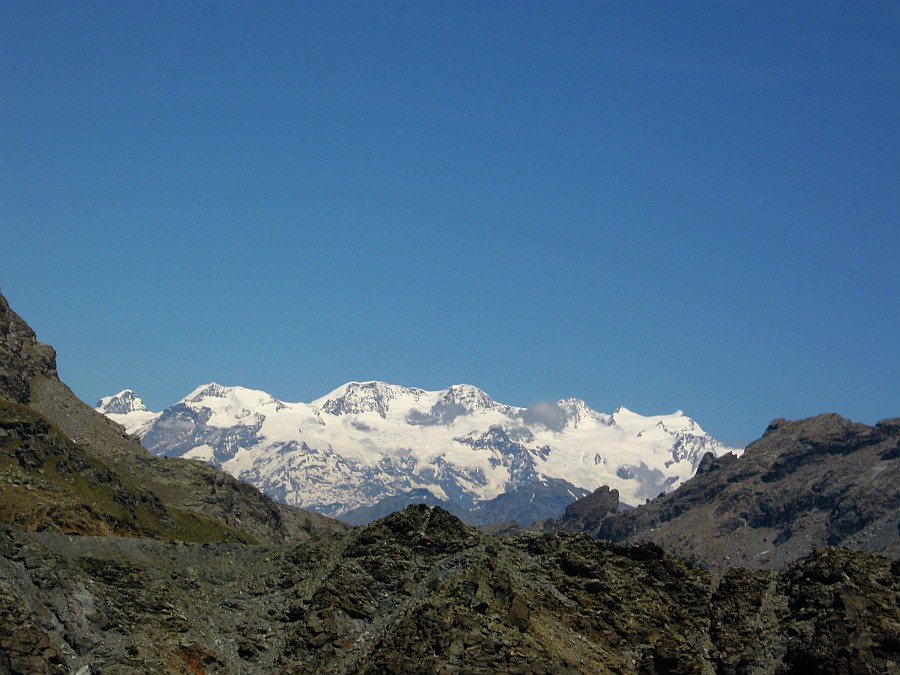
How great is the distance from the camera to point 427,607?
3031 inches

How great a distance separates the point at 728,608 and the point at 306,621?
32096 millimetres

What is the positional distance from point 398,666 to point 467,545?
62.0ft

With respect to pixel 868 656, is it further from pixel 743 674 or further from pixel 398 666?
pixel 398 666

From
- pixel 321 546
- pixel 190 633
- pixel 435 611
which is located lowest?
pixel 190 633

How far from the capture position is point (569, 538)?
95438mm

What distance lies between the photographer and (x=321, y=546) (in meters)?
92.1

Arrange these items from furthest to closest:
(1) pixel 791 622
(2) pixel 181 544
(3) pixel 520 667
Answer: (2) pixel 181 544
(1) pixel 791 622
(3) pixel 520 667

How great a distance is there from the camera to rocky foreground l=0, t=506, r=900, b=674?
72.7 metres

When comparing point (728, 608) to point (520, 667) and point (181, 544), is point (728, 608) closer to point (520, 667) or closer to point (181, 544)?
point (520, 667)

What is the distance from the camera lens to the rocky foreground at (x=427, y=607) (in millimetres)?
72688

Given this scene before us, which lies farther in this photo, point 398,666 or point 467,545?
point 467,545

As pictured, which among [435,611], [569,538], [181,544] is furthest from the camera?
[569,538]

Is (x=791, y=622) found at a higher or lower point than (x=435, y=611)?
higher

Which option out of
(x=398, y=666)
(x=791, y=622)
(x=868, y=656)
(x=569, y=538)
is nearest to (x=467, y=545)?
(x=569, y=538)
